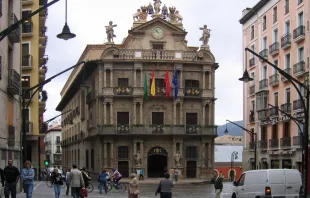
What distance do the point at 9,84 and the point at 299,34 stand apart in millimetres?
24593

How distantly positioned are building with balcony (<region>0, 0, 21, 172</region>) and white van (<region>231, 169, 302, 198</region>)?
1067 centimetres

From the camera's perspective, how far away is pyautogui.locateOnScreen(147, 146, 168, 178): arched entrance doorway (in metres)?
64.8

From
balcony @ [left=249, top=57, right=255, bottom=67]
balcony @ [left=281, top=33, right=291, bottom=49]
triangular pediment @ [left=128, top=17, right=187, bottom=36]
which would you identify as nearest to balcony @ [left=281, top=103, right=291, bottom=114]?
balcony @ [left=281, top=33, right=291, bottom=49]

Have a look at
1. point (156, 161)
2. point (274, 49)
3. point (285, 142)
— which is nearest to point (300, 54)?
point (274, 49)

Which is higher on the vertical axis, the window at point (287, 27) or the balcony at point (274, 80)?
the window at point (287, 27)

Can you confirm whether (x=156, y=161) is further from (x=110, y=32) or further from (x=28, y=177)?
(x=28, y=177)

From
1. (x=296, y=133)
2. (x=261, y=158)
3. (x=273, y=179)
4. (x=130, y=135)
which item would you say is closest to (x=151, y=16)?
(x=130, y=135)

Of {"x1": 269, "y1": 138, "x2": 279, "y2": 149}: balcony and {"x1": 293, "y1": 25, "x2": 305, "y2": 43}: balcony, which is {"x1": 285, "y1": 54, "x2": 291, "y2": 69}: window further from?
{"x1": 269, "y1": 138, "x2": 279, "y2": 149}: balcony

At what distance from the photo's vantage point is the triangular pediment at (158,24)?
213ft

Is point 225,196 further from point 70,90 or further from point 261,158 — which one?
point 70,90

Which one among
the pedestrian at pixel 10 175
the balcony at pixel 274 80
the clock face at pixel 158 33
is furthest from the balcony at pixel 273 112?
the pedestrian at pixel 10 175

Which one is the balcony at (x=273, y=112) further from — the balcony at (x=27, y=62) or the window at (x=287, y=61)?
the balcony at (x=27, y=62)

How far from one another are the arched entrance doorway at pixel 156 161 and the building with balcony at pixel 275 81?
27.5 ft

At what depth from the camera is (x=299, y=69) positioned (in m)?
46.6
